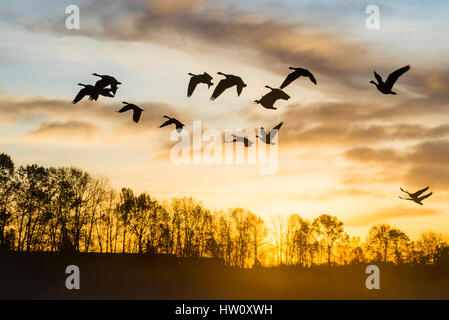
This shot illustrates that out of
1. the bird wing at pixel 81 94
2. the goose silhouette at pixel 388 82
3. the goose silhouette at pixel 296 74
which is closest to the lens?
the goose silhouette at pixel 388 82

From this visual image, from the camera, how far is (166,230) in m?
64.9

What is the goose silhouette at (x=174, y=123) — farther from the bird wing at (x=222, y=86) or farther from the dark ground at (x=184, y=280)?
the dark ground at (x=184, y=280)

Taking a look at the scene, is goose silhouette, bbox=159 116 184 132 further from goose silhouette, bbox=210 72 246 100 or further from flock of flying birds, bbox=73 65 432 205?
goose silhouette, bbox=210 72 246 100

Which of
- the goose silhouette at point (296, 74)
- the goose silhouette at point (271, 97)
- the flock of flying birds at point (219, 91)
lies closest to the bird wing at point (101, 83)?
the flock of flying birds at point (219, 91)

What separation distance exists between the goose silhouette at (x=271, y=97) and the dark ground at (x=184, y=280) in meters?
33.0

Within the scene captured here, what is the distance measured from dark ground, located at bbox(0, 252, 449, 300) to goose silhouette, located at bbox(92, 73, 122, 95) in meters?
31.4

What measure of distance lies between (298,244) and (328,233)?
442 cm

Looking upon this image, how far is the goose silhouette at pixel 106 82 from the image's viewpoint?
19.0 meters

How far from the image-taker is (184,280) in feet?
181

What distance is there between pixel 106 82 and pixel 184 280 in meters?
38.6

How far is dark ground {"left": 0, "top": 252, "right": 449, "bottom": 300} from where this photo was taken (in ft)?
155
